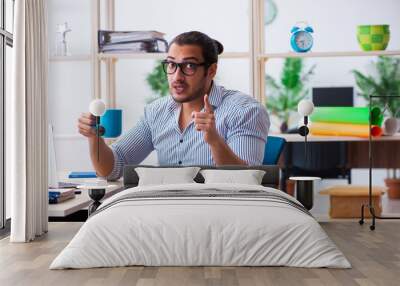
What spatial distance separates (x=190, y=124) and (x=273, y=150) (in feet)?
2.40

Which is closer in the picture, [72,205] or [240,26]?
[72,205]

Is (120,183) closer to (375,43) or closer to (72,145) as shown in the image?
(72,145)

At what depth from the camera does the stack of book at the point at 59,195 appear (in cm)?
534

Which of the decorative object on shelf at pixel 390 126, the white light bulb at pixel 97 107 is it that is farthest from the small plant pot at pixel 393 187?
the white light bulb at pixel 97 107

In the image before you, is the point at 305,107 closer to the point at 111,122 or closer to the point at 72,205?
the point at 111,122

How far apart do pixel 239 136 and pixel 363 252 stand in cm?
153

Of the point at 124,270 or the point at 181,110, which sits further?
the point at 181,110

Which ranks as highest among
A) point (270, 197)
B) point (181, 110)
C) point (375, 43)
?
point (375, 43)

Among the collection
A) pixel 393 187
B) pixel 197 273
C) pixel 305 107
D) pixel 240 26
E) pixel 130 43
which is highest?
pixel 240 26

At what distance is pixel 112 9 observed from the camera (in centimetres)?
654

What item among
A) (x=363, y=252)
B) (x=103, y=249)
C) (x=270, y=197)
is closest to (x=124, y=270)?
(x=103, y=249)

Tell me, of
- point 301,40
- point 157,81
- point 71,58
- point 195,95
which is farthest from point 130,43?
point 157,81

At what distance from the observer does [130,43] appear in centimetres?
641

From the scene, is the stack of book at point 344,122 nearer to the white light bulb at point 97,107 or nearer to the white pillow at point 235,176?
the white pillow at point 235,176
